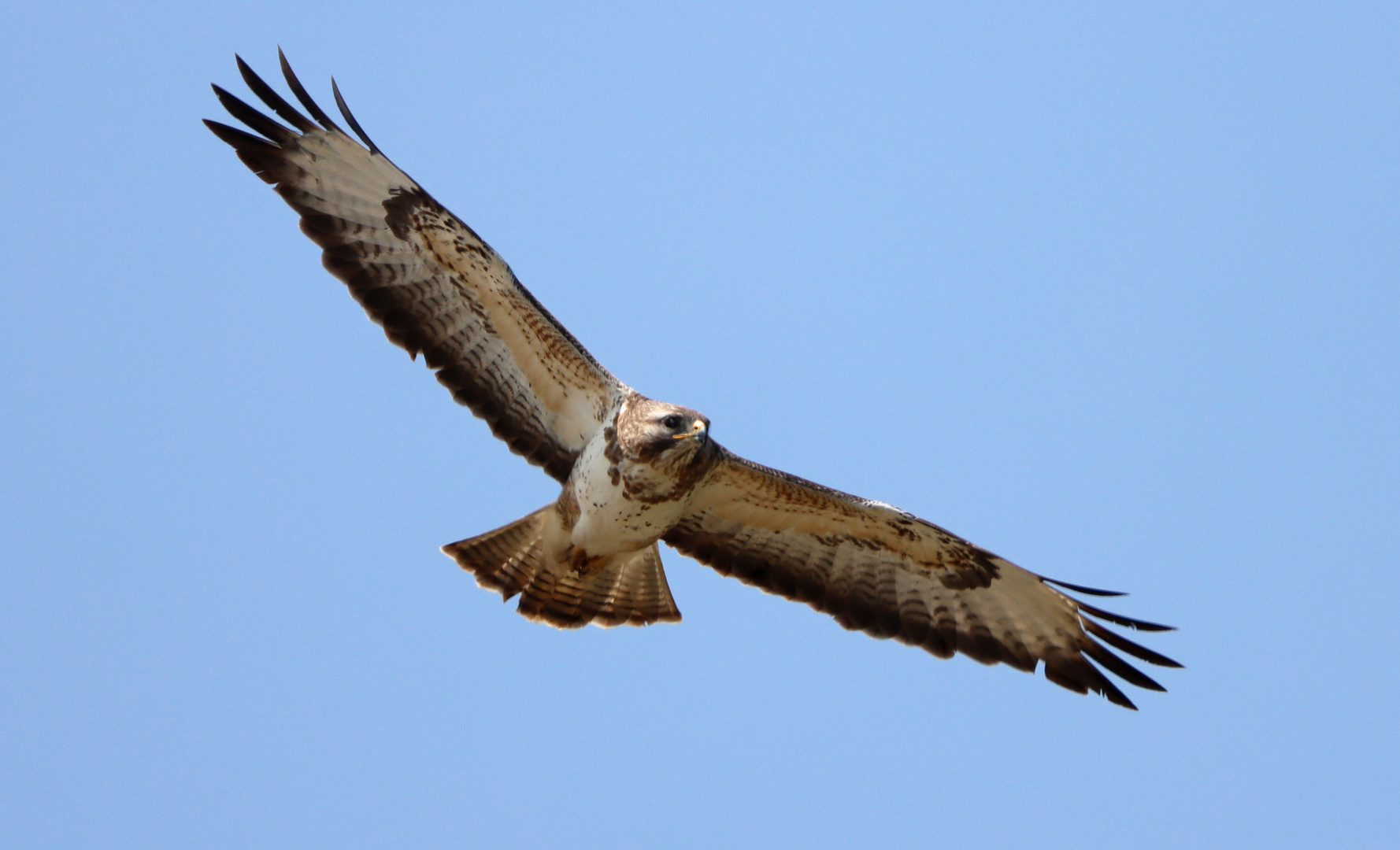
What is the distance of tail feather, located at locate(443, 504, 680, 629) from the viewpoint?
8695mm

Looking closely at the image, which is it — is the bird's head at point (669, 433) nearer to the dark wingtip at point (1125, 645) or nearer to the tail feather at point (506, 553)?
the tail feather at point (506, 553)

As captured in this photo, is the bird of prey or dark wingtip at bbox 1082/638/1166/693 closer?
the bird of prey

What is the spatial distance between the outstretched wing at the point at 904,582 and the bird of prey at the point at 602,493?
0.04 feet

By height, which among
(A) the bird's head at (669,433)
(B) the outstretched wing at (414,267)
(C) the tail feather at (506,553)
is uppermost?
(B) the outstretched wing at (414,267)

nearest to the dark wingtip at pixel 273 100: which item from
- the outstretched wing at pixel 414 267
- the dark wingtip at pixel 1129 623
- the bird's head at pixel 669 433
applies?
the outstretched wing at pixel 414 267

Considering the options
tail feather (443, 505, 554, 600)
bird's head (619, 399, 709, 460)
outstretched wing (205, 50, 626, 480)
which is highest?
outstretched wing (205, 50, 626, 480)

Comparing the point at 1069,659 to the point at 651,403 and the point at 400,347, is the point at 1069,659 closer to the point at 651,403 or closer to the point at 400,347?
the point at 651,403

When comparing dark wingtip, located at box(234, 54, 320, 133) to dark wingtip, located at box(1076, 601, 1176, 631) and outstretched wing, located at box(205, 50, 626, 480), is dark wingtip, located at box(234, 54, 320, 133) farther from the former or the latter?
dark wingtip, located at box(1076, 601, 1176, 631)

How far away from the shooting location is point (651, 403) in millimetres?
8070

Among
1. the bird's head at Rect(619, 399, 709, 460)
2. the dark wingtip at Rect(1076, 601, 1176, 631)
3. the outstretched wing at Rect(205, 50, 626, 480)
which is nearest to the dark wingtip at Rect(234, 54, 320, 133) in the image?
the outstretched wing at Rect(205, 50, 626, 480)

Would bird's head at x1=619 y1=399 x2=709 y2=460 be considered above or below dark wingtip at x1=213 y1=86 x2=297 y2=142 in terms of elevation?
below

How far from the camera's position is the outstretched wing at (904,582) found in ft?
29.7

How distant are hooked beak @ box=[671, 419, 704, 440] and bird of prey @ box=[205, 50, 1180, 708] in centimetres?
1

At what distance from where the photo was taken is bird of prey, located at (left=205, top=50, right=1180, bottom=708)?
8148mm
